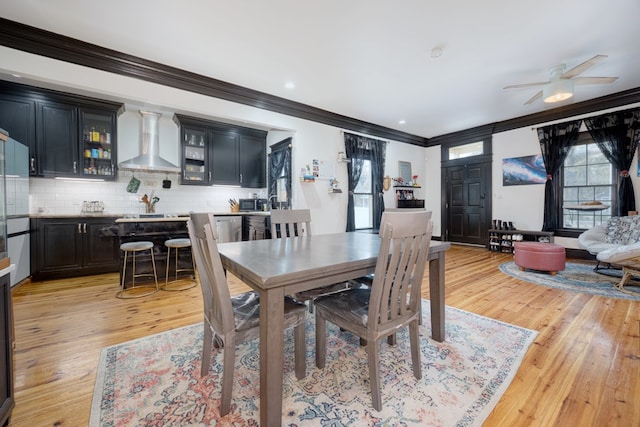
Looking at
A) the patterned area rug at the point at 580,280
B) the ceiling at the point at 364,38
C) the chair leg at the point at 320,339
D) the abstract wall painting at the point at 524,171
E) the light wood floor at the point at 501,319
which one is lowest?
the light wood floor at the point at 501,319

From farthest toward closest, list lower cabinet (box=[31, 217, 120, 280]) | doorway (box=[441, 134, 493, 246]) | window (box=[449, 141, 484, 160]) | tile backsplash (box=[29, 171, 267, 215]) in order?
1. window (box=[449, 141, 484, 160])
2. doorway (box=[441, 134, 493, 246])
3. tile backsplash (box=[29, 171, 267, 215])
4. lower cabinet (box=[31, 217, 120, 280])

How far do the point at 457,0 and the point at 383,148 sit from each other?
383 cm

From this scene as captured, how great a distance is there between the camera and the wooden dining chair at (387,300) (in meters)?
1.33

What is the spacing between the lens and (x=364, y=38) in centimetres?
282

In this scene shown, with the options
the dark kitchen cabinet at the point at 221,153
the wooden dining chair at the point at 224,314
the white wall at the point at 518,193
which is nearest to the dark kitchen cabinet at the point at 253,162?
the dark kitchen cabinet at the point at 221,153

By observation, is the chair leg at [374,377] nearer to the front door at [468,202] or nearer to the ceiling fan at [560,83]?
the ceiling fan at [560,83]

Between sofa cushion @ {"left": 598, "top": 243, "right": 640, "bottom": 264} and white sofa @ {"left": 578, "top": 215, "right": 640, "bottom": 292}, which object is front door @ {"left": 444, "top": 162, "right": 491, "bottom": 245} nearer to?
white sofa @ {"left": 578, "top": 215, "right": 640, "bottom": 292}

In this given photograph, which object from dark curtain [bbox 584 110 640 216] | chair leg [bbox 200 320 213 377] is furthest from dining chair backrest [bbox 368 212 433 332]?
dark curtain [bbox 584 110 640 216]

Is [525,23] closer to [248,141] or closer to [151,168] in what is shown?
[248,141]

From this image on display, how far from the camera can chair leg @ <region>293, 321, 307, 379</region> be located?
1528 mm

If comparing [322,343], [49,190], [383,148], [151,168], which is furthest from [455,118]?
[49,190]

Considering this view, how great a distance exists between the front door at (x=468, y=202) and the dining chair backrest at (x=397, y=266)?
17.9ft

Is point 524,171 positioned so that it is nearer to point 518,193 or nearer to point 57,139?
point 518,193

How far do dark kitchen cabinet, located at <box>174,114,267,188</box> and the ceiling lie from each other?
1433 mm
